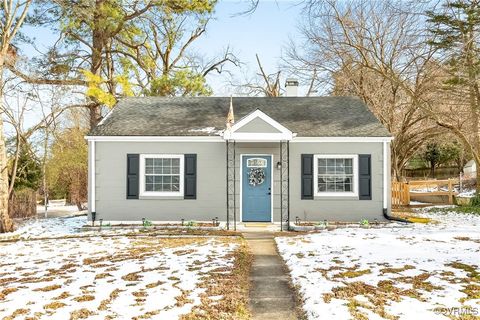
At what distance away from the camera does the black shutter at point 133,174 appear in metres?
12.6

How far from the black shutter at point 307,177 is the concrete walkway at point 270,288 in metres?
3.91

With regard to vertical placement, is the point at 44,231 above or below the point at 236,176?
below

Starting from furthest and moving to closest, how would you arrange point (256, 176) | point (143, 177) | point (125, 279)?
point (256, 176)
point (143, 177)
point (125, 279)

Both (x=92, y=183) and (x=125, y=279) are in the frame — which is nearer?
(x=125, y=279)

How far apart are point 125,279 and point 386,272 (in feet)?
14.2

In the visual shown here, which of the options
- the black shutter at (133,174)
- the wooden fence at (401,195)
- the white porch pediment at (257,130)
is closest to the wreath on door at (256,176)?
the white porch pediment at (257,130)

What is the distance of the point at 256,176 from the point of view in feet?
42.1

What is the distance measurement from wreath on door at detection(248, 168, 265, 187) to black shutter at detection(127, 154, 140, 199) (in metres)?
3.69

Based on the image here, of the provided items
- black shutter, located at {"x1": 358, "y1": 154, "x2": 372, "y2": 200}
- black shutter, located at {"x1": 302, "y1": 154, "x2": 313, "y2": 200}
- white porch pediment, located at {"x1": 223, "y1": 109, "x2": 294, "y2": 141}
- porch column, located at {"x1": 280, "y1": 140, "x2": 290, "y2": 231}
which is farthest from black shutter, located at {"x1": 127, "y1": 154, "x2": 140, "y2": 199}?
black shutter, located at {"x1": 358, "y1": 154, "x2": 372, "y2": 200}

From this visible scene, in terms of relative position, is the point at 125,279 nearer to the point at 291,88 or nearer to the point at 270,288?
the point at 270,288

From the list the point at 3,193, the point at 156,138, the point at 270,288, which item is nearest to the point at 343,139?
the point at 156,138

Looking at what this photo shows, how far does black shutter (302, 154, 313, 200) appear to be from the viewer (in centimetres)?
1264

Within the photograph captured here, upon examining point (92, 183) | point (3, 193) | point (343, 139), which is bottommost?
point (3, 193)

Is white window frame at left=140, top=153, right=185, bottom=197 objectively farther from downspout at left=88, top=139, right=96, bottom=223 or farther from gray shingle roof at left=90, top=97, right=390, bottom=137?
downspout at left=88, top=139, right=96, bottom=223
